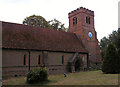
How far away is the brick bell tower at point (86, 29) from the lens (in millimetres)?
35156

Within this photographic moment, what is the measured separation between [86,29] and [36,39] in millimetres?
15381

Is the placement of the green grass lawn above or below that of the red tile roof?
below

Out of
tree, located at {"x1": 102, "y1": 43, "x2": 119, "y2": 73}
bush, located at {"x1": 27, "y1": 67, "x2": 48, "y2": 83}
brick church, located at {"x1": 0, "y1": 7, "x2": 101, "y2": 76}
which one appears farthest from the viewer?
brick church, located at {"x1": 0, "y1": 7, "x2": 101, "y2": 76}

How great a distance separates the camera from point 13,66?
2203 centimetres

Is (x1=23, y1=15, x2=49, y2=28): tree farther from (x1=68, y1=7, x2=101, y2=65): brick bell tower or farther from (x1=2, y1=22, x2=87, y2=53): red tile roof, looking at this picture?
(x1=2, y1=22, x2=87, y2=53): red tile roof

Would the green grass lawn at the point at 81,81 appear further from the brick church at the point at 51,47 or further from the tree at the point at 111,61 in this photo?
the brick church at the point at 51,47

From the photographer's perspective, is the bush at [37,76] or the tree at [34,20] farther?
the tree at [34,20]

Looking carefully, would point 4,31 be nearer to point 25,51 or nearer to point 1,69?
point 25,51

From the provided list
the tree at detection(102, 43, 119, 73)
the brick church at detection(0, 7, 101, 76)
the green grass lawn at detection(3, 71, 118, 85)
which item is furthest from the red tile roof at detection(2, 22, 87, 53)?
the tree at detection(102, 43, 119, 73)

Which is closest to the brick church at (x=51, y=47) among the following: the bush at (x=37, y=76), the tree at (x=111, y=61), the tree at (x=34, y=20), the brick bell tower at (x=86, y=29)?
the brick bell tower at (x=86, y=29)

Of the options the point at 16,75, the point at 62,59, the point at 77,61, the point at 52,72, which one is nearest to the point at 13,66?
the point at 16,75

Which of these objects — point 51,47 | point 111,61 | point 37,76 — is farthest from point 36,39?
point 111,61

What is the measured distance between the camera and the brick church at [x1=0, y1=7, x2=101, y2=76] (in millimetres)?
22391

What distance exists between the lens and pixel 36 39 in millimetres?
26578
